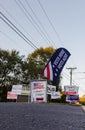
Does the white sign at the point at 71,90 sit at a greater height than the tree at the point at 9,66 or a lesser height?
lesser

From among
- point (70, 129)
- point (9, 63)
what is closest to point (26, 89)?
point (9, 63)

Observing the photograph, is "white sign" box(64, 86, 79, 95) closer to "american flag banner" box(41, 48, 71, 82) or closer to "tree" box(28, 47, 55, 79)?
"tree" box(28, 47, 55, 79)

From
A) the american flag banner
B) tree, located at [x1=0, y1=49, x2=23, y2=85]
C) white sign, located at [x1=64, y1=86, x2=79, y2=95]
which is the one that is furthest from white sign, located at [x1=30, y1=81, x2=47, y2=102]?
tree, located at [x1=0, y1=49, x2=23, y2=85]

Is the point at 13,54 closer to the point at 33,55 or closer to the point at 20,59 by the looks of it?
the point at 20,59

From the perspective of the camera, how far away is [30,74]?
257ft

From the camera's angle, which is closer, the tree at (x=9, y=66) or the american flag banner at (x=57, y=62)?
the american flag banner at (x=57, y=62)

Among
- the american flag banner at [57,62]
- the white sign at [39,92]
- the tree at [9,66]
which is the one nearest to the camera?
the american flag banner at [57,62]

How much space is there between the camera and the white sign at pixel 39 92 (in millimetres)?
22939

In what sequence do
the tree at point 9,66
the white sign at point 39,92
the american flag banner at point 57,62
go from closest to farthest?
the american flag banner at point 57,62, the white sign at point 39,92, the tree at point 9,66

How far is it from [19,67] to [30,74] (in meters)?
3.14

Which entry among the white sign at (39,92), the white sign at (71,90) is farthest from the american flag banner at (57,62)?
the white sign at (71,90)

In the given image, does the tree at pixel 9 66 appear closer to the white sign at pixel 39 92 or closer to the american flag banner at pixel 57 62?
the white sign at pixel 39 92

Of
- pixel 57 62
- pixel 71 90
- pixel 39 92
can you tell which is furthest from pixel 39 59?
pixel 57 62

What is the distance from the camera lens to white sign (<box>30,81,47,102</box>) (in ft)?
75.3
